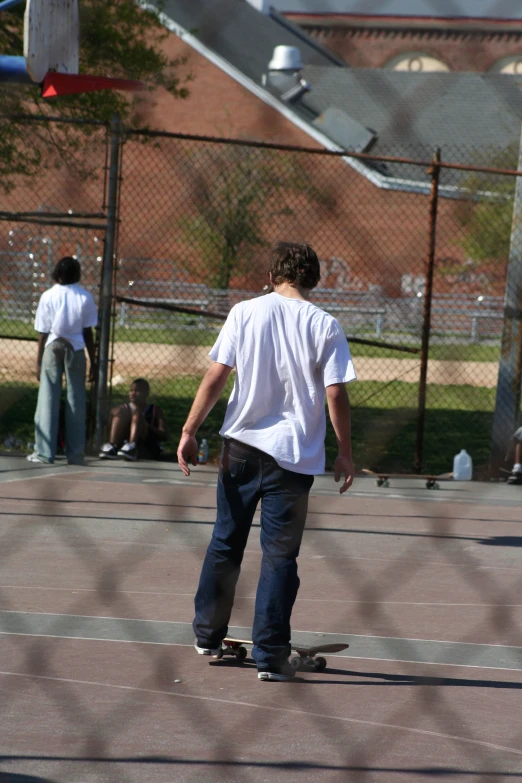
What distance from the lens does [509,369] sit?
30.5ft

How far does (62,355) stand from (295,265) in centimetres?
472

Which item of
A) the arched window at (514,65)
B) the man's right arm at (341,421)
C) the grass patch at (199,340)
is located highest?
the arched window at (514,65)

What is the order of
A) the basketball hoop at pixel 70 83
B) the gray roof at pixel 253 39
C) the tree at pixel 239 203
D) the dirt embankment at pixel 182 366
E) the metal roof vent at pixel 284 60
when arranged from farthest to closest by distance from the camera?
the tree at pixel 239 203 < the metal roof vent at pixel 284 60 < the gray roof at pixel 253 39 < the dirt embankment at pixel 182 366 < the basketball hoop at pixel 70 83

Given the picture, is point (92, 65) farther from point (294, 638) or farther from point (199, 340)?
point (199, 340)

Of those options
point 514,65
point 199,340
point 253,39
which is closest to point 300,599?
point 514,65

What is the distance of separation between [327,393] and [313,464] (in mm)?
266

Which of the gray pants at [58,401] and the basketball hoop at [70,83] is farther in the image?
the gray pants at [58,401]

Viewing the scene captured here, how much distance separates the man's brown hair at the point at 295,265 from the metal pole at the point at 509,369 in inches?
200

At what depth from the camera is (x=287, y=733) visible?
3.44 meters

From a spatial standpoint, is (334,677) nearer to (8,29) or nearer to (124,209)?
(8,29)

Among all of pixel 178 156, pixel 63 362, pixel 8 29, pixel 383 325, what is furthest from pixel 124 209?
pixel 63 362

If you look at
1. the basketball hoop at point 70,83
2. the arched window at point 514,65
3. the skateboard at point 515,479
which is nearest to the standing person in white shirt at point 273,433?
the arched window at point 514,65

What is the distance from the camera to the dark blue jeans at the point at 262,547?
4.02m

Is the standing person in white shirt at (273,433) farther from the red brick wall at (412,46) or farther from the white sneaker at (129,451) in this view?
the white sneaker at (129,451)
